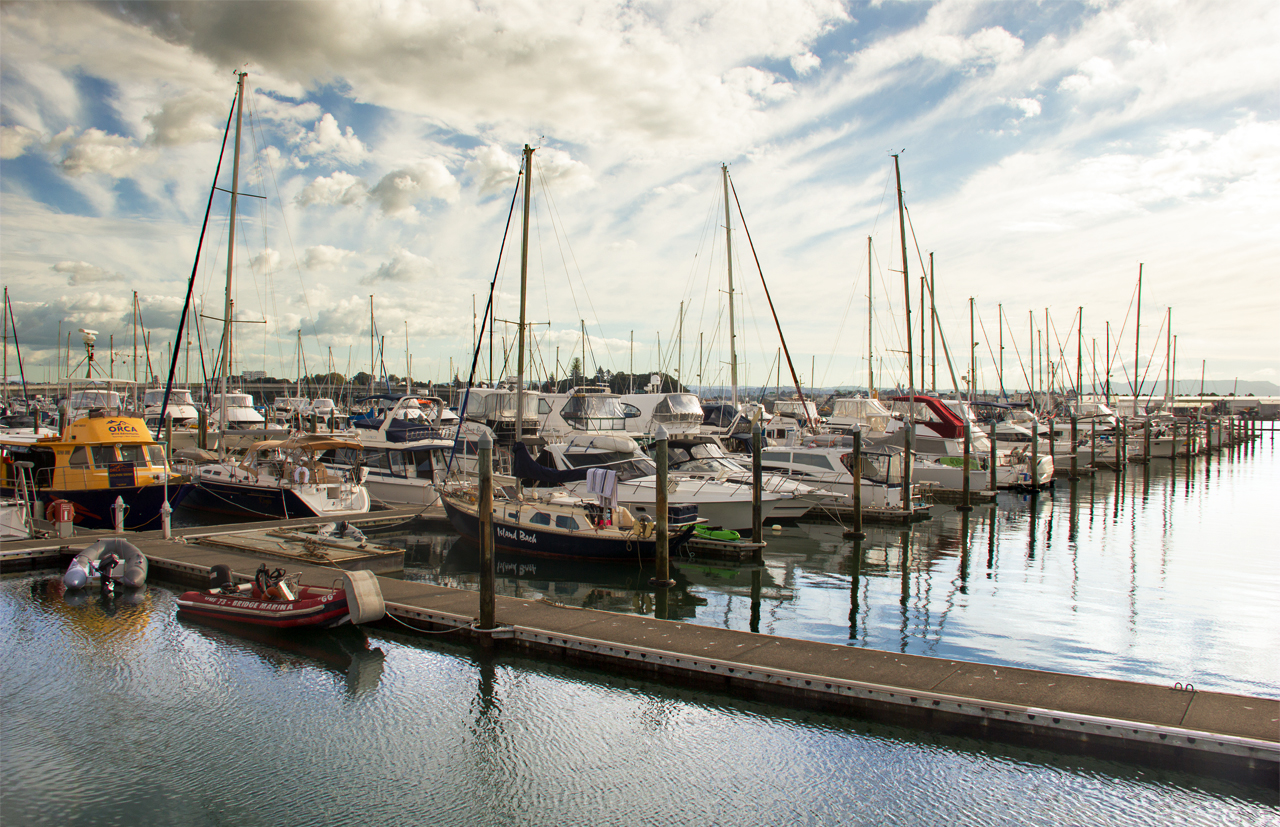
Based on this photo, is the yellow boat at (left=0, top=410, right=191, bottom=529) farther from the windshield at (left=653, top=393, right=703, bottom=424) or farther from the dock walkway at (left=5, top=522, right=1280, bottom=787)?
the windshield at (left=653, top=393, right=703, bottom=424)

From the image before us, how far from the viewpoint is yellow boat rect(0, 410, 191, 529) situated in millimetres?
21672

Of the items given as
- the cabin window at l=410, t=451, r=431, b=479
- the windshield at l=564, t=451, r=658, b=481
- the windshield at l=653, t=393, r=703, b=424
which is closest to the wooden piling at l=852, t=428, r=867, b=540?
the windshield at l=564, t=451, r=658, b=481

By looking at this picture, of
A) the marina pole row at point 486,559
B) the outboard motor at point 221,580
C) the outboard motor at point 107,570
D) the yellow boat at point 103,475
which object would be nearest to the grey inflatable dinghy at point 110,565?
the outboard motor at point 107,570

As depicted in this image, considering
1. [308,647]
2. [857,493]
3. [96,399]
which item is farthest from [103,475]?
[96,399]

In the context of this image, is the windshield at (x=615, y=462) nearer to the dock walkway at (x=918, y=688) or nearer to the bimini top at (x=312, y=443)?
the bimini top at (x=312, y=443)

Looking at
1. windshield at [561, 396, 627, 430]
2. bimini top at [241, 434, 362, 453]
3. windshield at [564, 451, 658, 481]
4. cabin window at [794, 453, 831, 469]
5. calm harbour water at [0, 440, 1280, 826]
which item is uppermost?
windshield at [561, 396, 627, 430]

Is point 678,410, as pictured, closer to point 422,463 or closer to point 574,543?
point 422,463

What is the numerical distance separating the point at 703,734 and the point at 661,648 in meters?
1.73

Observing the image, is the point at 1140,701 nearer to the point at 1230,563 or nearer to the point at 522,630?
the point at 522,630

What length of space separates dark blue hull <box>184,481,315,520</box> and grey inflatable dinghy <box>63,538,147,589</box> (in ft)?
23.7

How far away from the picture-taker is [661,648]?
1131cm

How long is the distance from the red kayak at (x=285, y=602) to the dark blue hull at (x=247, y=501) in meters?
10.1

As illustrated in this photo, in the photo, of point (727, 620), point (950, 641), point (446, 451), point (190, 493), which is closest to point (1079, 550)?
point (950, 641)

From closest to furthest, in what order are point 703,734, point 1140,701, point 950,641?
1. point 1140,701
2. point 703,734
3. point 950,641
